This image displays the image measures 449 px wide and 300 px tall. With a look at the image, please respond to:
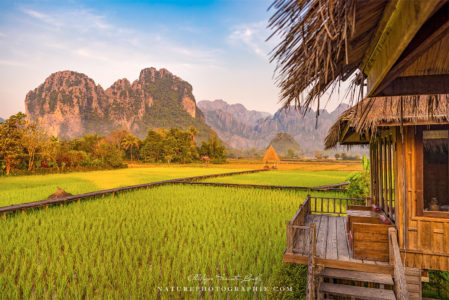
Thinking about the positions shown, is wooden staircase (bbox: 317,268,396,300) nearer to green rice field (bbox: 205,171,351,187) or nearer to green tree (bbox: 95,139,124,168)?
green rice field (bbox: 205,171,351,187)

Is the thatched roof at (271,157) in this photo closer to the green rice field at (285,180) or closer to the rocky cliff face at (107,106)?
the green rice field at (285,180)

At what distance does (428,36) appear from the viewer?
905 millimetres

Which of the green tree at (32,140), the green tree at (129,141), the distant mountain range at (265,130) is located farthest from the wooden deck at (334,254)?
the distant mountain range at (265,130)

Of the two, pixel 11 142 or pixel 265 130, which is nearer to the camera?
pixel 11 142

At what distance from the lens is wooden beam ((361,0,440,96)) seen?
0.72m

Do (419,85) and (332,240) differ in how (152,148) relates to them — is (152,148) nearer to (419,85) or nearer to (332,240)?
(332,240)

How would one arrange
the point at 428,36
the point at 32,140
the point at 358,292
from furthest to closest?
the point at 32,140 < the point at 358,292 < the point at 428,36

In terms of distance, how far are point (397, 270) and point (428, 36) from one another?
11.4 feet

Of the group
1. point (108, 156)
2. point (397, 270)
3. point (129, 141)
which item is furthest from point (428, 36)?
point (129, 141)

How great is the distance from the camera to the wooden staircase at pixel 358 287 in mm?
3479

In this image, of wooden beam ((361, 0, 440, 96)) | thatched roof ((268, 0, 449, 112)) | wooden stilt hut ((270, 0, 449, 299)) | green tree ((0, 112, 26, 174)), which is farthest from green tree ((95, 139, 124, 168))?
wooden beam ((361, 0, 440, 96))

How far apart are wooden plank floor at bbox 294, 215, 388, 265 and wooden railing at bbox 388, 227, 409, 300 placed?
0.71 feet

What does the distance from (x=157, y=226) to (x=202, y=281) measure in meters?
3.23

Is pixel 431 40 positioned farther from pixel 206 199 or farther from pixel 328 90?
pixel 206 199
